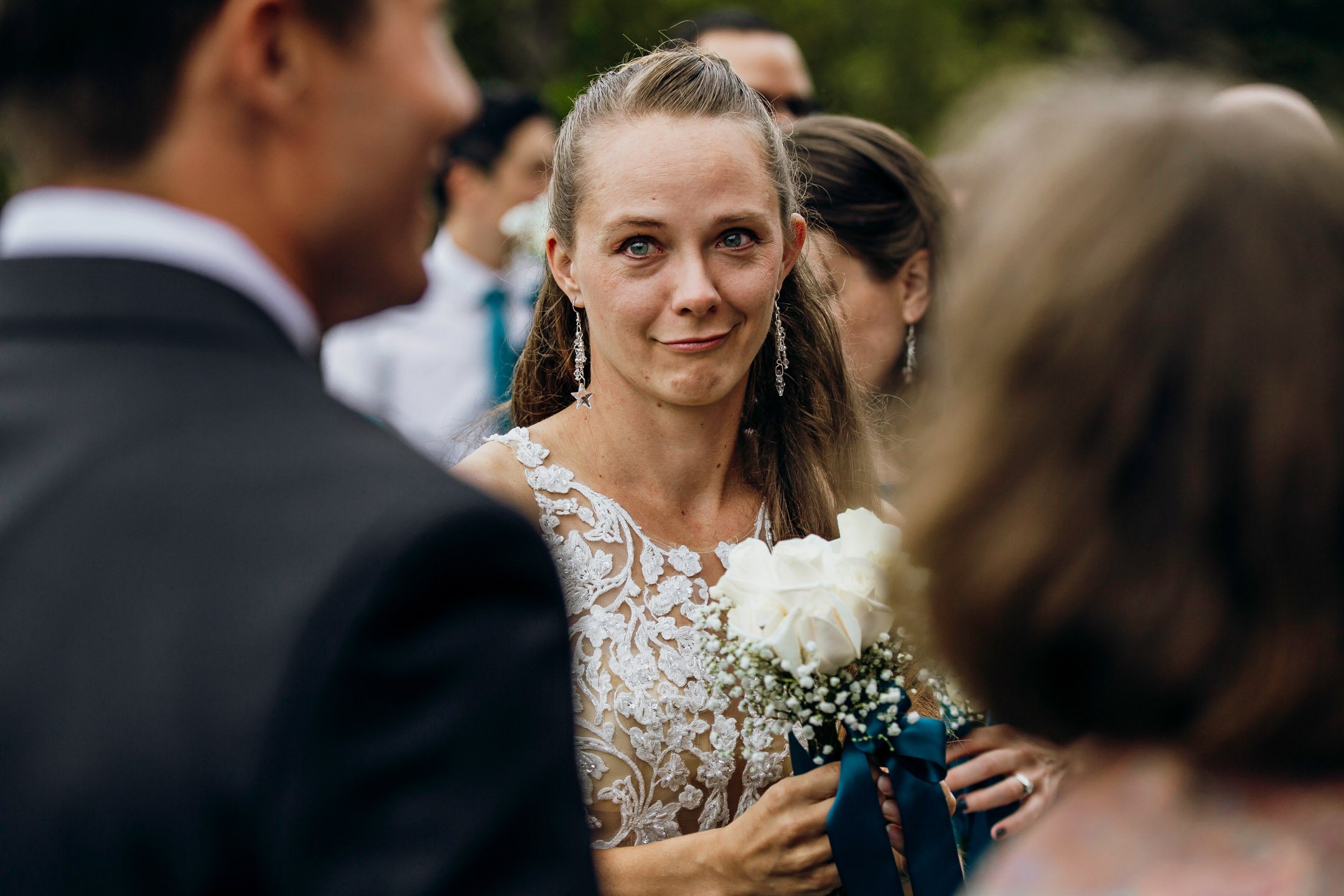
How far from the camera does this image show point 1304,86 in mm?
22688

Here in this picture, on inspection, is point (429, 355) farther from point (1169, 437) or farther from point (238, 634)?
point (1169, 437)

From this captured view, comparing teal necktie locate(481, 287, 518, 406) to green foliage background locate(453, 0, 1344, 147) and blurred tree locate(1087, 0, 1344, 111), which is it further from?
blurred tree locate(1087, 0, 1344, 111)

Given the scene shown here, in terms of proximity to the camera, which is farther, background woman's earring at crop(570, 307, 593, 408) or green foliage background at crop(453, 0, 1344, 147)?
green foliage background at crop(453, 0, 1344, 147)

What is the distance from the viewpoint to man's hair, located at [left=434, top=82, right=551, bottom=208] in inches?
290

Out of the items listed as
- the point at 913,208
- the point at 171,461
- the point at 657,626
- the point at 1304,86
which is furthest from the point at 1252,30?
the point at 171,461

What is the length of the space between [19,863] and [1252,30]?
2837cm

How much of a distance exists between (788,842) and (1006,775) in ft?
2.80

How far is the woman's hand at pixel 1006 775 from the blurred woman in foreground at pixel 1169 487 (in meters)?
1.70

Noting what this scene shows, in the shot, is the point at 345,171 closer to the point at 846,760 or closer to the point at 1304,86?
the point at 846,760

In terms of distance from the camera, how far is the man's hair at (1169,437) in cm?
108

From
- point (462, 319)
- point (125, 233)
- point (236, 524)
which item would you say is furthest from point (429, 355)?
point (236, 524)

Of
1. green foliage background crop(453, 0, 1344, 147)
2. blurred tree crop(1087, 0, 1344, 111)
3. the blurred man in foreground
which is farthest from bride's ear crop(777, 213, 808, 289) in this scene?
blurred tree crop(1087, 0, 1344, 111)

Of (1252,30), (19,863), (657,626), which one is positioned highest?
(1252,30)

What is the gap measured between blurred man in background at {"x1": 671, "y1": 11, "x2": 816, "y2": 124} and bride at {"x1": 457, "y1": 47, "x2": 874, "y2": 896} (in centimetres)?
253
